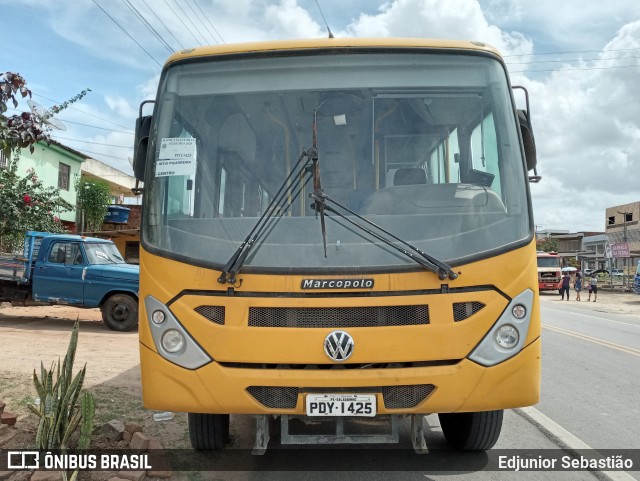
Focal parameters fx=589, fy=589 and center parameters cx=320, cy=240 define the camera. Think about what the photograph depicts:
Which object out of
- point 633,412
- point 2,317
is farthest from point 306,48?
point 2,317

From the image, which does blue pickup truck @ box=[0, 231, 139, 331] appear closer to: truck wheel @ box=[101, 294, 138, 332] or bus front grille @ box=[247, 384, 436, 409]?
truck wheel @ box=[101, 294, 138, 332]

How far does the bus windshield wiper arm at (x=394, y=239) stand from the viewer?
340 centimetres

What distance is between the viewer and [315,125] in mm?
3879

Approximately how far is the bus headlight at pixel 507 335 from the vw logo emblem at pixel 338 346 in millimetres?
703

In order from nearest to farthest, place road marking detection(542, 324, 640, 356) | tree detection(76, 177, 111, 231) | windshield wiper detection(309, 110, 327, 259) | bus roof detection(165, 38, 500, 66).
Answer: windshield wiper detection(309, 110, 327, 259) → bus roof detection(165, 38, 500, 66) → road marking detection(542, 324, 640, 356) → tree detection(76, 177, 111, 231)

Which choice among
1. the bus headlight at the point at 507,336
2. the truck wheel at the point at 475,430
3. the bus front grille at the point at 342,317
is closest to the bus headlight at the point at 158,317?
the bus front grille at the point at 342,317

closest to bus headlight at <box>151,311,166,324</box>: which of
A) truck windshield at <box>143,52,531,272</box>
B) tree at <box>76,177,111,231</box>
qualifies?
truck windshield at <box>143,52,531,272</box>

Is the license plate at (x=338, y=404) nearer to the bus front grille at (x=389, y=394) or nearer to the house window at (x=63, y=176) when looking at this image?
the bus front grille at (x=389, y=394)

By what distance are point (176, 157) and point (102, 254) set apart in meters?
9.98

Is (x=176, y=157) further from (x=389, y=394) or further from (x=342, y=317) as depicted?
(x=389, y=394)

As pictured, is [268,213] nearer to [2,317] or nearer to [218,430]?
[218,430]

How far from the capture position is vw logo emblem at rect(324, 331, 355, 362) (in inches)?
130

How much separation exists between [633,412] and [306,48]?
4.88 meters

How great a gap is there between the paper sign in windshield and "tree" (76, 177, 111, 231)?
2368 cm
